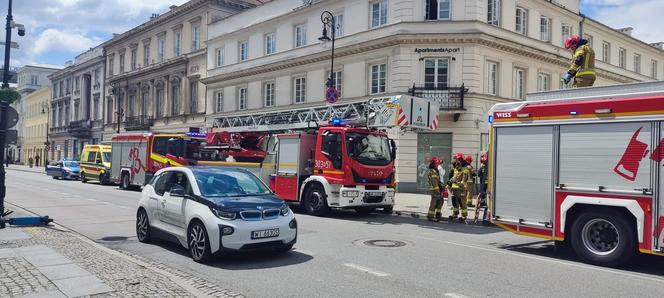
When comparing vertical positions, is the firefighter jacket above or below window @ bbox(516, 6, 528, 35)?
below

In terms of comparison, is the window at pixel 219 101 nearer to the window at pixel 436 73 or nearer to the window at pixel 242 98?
the window at pixel 242 98

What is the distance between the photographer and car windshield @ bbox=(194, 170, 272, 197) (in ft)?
28.7

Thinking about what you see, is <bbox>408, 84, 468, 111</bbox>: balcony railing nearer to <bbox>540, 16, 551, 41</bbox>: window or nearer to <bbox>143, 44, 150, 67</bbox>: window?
<bbox>540, 16, 551, 41</bbox>: window

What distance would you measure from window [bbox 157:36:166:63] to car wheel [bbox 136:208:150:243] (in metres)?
42.2

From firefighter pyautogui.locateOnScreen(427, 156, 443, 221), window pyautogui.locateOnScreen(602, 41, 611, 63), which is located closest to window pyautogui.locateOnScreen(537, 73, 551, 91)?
window pyautogui.locateOnScreen(602, 41, 611, 63)

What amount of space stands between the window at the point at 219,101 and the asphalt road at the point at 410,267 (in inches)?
1082

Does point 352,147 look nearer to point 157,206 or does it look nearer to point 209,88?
point 157,206

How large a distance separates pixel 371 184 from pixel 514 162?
5917 millimetres

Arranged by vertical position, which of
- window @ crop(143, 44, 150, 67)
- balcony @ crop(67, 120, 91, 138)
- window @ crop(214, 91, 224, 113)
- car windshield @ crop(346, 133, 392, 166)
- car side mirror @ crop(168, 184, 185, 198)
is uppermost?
window @ crop(143, 44, 150, 67)

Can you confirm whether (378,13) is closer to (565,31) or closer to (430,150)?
(430,150)

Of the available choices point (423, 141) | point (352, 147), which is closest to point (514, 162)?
point (352, 147)

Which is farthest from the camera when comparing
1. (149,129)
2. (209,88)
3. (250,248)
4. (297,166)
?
(149,129)

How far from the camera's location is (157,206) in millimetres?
9602

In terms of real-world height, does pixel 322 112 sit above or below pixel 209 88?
below
